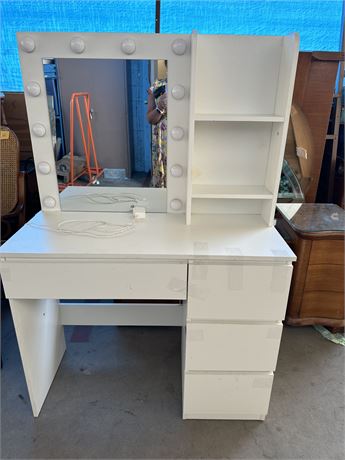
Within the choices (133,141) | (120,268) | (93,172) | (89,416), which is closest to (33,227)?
(93,172)

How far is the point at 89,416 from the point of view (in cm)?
135

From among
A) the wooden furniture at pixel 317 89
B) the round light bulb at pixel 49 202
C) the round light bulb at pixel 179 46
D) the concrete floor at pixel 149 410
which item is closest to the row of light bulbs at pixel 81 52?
the round light bulb at pixel 179 46

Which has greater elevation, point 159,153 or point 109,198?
point 159,153

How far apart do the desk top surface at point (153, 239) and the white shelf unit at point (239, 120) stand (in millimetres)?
88

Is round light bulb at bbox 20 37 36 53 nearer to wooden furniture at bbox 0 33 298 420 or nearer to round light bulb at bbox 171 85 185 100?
wooden furniture at bbox 0 33 298 420

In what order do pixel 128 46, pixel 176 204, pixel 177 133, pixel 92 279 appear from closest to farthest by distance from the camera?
1. pixel 92 279
2. pixel 128 46
3. pixel 177 133
4. pixel 176 204

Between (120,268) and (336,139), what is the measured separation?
200 centimetres

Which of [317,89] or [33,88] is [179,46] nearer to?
[33,88]

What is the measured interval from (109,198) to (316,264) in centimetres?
114

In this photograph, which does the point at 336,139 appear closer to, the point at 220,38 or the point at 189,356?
the point at 220,38

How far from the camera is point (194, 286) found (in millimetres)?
1118

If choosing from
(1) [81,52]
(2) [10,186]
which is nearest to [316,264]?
(1) [81,52]

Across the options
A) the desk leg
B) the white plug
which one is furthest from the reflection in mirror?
the desk leg

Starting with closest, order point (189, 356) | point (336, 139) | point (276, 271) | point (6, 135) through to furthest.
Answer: point (276, 271), point (189, 356), point (6, 135), point (336, 139)
